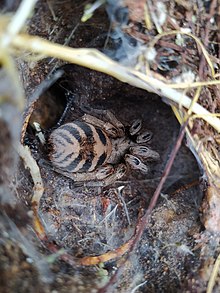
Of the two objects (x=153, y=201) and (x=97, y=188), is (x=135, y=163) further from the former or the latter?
(x=153, y=201)

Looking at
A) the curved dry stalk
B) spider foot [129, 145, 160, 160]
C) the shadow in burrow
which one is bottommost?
spider foot [129, 145, 160, 160]

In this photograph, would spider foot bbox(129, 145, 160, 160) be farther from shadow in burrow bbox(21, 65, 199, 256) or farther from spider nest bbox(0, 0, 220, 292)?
spider nest bbox(0, 0, 220, 292)

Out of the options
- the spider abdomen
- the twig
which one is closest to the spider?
the spider abdomen

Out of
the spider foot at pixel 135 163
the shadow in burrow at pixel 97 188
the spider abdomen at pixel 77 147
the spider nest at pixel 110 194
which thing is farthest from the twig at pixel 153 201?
the spider foot at pixel 135 163

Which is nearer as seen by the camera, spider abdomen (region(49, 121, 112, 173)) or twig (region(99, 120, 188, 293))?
twig (region(99, 120, 188, 293))

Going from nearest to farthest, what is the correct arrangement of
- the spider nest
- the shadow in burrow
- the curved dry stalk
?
the curved dry stalk
the spider nest
the shadow in burrow

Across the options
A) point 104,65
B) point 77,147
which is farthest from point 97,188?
point 104,65

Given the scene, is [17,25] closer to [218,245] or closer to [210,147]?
[210,147]
